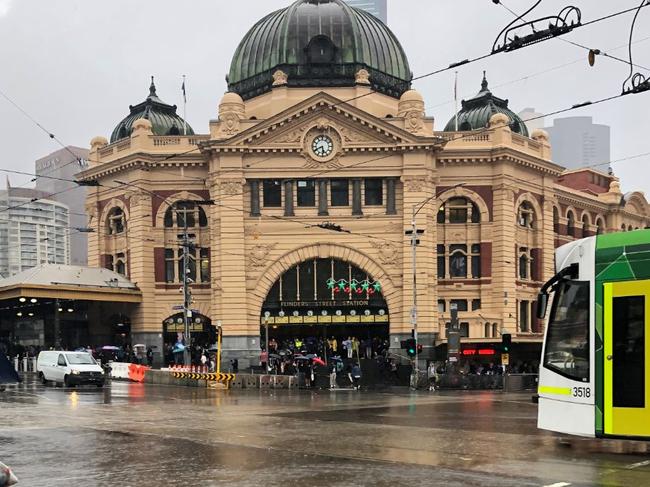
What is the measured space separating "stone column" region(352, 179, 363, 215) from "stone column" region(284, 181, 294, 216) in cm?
421

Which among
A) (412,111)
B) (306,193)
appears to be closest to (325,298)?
(306,193)

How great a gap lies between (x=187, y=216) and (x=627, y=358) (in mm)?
50213

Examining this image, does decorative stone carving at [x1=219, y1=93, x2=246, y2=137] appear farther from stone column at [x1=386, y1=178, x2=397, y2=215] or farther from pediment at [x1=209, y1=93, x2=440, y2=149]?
stone column at [x1=386, y1=178, x2=397, y2=215]

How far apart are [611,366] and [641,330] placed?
82 centimetres

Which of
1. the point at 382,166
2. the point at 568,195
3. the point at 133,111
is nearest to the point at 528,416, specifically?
the point at 382,166

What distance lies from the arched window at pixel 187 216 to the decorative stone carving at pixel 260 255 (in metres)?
5.78

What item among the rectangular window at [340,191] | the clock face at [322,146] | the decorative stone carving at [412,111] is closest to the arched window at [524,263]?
the decorative stone carving at [412,111]

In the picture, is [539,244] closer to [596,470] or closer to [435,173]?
[435,173]

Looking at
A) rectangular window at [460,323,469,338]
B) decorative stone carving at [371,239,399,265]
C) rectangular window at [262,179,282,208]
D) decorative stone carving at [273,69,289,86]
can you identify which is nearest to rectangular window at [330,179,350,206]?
decorative stone carving at [371,239,399,265]

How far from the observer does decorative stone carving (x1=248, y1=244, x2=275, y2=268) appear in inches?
2291

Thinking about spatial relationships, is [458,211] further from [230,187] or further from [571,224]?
[230,187]

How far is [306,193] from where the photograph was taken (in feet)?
194

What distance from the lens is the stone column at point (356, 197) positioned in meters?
58.5

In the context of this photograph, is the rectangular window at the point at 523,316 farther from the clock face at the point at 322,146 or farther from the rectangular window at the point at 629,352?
the rectangular window at the point at 629,352
